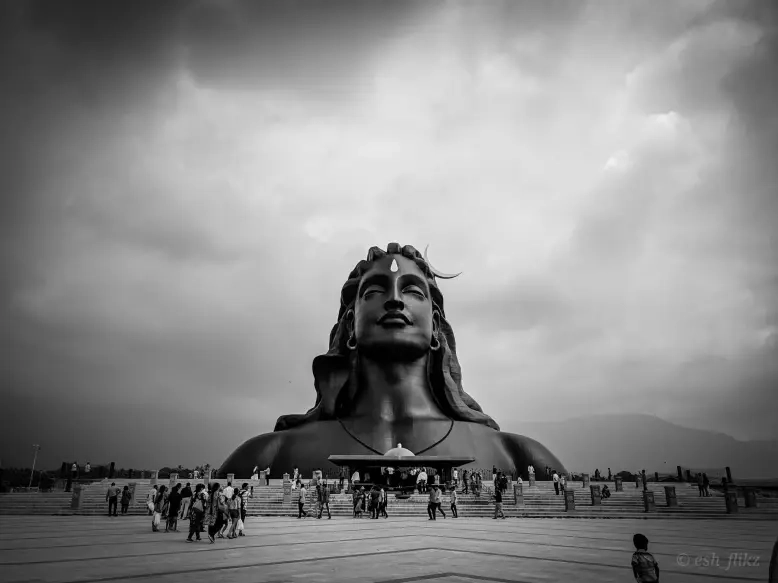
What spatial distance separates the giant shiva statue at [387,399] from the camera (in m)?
27.5

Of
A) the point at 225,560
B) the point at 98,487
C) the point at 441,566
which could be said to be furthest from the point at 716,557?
the point at 98,487

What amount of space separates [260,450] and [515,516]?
49.9 feet

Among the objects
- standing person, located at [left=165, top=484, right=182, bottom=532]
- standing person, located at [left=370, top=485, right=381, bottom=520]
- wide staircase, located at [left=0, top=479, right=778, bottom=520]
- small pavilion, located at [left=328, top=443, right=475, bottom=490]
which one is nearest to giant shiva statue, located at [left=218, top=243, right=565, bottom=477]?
small pavilion, located at [left=328, top=443, right=475, bottom=490]

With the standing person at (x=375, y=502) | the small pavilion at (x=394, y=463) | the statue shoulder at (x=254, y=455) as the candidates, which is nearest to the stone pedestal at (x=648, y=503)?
the small pavilion at (x=394, y=463)

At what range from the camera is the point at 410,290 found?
98.8 ft

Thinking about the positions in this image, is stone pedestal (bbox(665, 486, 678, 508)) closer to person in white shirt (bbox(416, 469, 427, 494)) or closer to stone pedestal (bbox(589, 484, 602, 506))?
stone pedestal (bbox(589, 484, 602, 506))

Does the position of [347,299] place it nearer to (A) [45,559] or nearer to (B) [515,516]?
(B) [515,516]

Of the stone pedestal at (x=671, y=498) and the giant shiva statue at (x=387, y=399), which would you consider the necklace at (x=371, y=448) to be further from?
the stone pedestal at (x=671, y=498)

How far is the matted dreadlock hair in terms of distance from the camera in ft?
99.3

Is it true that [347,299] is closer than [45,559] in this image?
No

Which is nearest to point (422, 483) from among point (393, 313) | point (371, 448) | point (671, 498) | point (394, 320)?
point (371, 448)

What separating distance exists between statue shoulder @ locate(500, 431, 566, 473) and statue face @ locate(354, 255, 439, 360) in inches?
271

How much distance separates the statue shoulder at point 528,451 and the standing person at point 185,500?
63.9ft

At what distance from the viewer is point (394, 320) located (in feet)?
94.4
